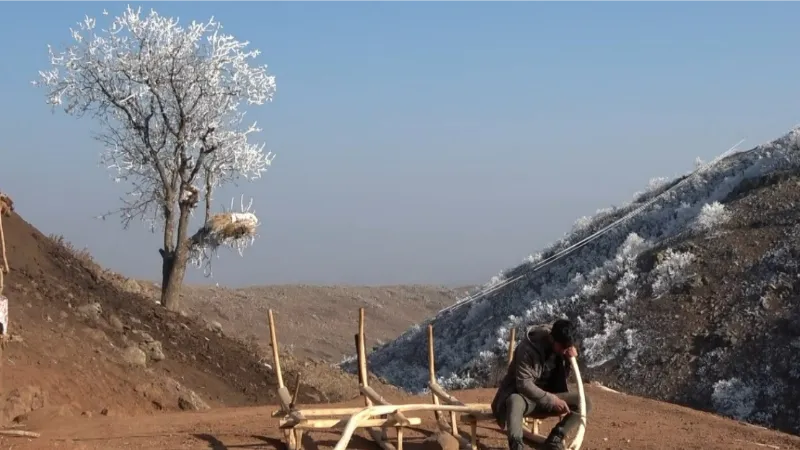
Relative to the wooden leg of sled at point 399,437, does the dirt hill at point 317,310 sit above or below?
above

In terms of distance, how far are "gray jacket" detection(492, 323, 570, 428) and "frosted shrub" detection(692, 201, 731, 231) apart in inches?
584

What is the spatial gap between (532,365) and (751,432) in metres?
5.06

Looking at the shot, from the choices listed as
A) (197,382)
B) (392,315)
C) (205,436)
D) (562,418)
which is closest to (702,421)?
(562,418)

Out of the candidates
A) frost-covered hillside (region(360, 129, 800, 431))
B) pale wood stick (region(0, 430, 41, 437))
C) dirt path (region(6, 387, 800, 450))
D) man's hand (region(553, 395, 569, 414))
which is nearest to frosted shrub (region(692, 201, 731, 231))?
frost-covered hillside (region(360, 129, 800, 431))

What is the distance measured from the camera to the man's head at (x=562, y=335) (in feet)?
27.1

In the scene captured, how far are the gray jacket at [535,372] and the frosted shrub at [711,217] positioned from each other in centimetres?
1484

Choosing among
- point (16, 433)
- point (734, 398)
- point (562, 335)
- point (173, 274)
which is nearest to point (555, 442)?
point (562, 335)

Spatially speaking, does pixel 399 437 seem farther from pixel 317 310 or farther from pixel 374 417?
pixel 317 310

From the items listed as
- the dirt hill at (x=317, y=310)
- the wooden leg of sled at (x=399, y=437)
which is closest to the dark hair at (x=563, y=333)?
the wooden leg of sled at (x=399, y=437)

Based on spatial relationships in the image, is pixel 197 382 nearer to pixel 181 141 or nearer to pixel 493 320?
pixel 181 141

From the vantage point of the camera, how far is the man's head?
8.26m

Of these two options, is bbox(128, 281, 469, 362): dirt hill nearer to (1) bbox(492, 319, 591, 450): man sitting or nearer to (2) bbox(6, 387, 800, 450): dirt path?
(2) bbox(6, 387, 800, 450): dirt path

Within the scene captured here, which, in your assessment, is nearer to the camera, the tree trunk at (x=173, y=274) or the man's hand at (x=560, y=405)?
the man's hand at (x=560, y=405)

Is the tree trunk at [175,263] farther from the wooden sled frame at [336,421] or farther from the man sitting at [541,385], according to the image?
the man sitting at [541,385]
